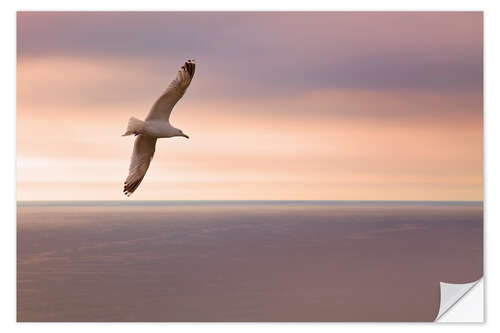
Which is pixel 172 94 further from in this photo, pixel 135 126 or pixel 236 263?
pixel 236 263

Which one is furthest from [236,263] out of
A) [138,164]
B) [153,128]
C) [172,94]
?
[172,94]

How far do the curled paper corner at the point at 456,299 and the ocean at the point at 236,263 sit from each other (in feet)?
0.14

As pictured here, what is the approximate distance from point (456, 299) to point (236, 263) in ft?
5.15

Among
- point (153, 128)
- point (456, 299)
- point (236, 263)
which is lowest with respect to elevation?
point (456, 299)

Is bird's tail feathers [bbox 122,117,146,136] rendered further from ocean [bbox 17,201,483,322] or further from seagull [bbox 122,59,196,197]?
ocean [bbox 17,201,483,322]

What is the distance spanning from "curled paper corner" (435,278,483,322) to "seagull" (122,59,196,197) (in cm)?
203

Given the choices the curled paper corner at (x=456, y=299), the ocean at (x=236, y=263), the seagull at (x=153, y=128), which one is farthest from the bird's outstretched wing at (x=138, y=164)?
the curled paper corner at (x=456, y=299)

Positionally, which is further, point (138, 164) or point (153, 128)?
point (138, 164)

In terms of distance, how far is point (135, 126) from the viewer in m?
4.09

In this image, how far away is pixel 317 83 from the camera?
15.2 ft

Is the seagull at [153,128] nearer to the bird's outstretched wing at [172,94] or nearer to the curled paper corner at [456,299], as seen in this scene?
the bird's outstretched wing at [172,94]

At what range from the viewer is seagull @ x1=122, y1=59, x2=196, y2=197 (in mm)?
3945
